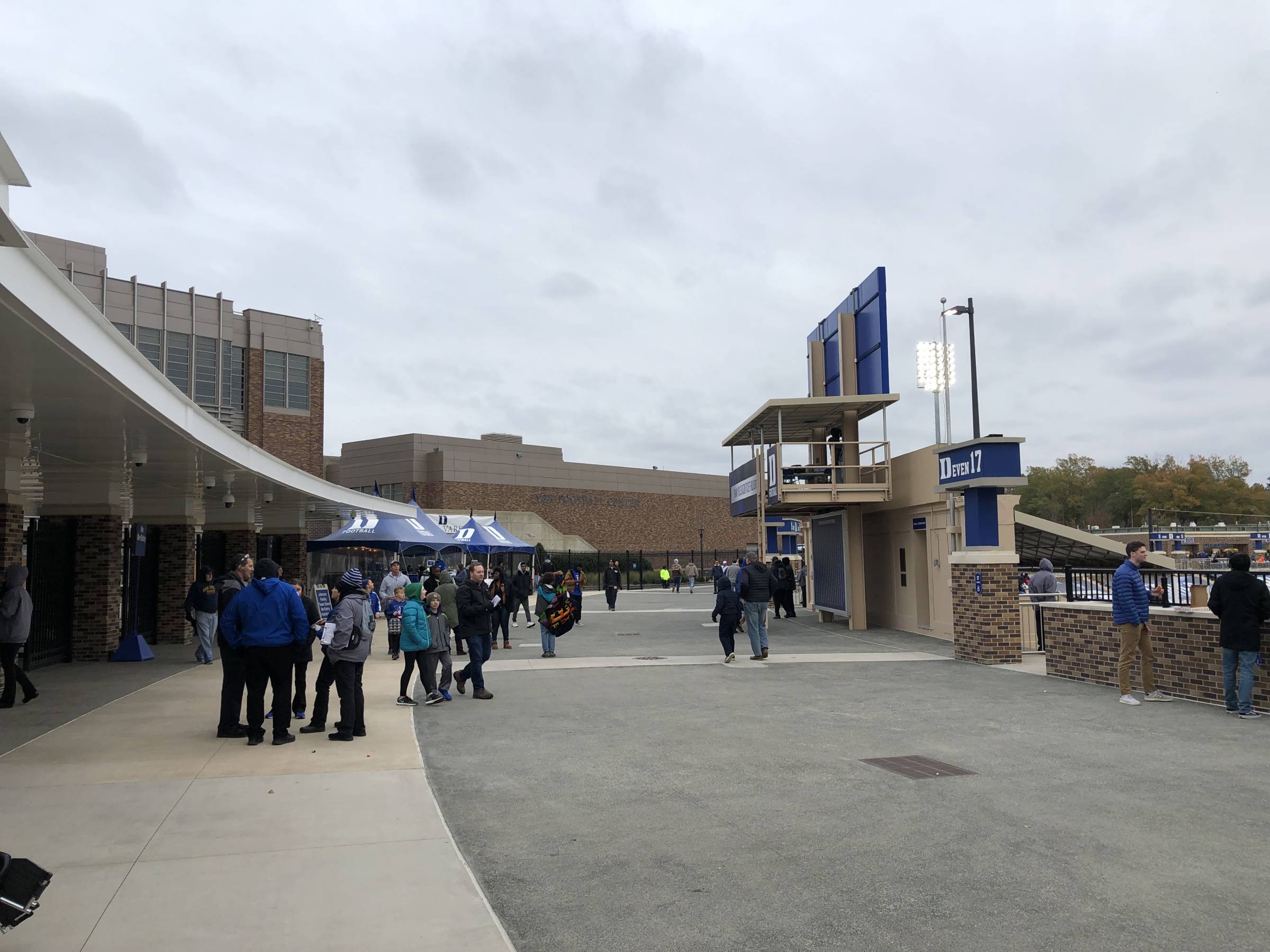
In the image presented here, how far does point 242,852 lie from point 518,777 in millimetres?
2484

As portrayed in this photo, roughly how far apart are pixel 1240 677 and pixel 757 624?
744 cm

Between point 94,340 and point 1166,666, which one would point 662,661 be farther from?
point 94,340

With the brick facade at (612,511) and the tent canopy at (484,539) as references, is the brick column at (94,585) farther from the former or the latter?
the brick facade at (612,511)

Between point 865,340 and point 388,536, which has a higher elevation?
point 865,340

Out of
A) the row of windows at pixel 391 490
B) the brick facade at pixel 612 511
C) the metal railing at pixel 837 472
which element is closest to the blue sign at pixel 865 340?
the metal railing at pixel 837 472

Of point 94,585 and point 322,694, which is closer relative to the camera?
point 322,694

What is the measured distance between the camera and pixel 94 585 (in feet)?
54.2

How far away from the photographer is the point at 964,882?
5.24 metres

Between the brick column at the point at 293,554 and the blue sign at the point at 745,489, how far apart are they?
12.4 m

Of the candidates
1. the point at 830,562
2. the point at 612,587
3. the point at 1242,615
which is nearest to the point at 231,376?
the point at 612,587

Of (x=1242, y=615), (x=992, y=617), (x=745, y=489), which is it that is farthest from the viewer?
(x=745, y=489)

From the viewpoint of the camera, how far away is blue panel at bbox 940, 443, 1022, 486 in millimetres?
15586

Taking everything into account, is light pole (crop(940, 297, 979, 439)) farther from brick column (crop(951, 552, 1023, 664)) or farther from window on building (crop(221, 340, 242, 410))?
window on building (crop(221, 340, 242, 410))

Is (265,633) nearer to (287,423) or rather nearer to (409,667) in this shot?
(409,667)
